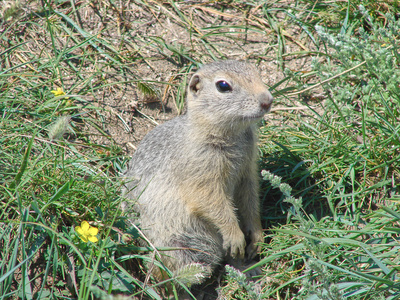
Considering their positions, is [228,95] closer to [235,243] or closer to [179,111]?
[235,243]

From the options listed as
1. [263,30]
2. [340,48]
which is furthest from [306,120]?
[263,30]

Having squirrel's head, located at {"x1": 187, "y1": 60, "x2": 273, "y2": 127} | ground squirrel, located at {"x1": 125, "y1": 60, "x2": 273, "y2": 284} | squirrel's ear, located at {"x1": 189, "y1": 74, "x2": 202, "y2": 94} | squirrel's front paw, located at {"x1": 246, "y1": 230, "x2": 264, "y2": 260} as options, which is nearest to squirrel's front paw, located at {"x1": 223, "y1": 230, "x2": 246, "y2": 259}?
ground squirrel, located at {"x1": 125, "y1": 60, "x2": 273, "y2": 284}

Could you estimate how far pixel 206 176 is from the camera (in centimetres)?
450

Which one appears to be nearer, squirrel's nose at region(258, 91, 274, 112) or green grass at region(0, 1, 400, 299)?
green grass at region(0, 1, 400, 299)

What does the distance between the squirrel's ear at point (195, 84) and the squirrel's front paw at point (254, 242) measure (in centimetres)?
166

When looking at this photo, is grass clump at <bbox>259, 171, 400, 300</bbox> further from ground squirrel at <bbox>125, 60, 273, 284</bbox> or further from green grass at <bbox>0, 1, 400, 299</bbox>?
ground squirrel at <bbox>125, 60, 273, 284</bbox>

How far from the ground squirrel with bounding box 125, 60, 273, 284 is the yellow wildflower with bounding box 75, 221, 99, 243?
2.06 feet

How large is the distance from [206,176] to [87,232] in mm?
1267

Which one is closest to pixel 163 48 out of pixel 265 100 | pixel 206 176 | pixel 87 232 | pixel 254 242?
pixel 206 176

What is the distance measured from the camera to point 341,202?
15.2 ft

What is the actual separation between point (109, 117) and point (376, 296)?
4.07m

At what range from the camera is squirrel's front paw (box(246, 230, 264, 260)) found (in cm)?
486

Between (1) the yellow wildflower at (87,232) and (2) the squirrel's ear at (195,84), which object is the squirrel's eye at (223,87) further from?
(1) the yellow wildflower at (87,232)

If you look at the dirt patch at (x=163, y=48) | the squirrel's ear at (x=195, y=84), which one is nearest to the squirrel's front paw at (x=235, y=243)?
the squirrel's ear at (x=195, y=84)
